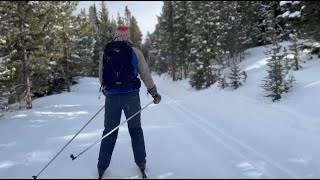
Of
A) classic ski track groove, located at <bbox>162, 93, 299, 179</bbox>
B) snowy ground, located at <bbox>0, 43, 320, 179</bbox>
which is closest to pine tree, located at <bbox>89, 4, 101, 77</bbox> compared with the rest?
snowy ground, located at <bbox>0, 43, 320, 179</bbox>

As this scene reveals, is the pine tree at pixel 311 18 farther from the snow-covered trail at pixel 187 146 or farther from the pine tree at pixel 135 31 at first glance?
the pine tree at pixel 135 31

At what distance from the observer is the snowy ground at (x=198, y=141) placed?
22.4 ft

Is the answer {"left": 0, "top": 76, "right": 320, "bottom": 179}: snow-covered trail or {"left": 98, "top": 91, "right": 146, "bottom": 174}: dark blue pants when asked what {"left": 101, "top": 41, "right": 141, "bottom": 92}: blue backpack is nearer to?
{"left": 98, "top": 91, "right": 146, "bottom": 174}: dark blue pants

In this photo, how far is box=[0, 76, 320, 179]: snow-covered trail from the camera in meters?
6.77

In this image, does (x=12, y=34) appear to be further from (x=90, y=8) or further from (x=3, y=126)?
(x=90, y=8)

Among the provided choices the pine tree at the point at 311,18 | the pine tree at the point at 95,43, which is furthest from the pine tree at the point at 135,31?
the pine tree at the point at 311,18

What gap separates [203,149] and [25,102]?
52.6ft

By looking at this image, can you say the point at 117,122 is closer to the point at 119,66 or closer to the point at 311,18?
the point at 119,66

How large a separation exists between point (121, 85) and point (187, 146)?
9.50 ft

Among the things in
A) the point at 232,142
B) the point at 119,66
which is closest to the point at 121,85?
the point at 119,66

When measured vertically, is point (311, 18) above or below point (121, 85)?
above

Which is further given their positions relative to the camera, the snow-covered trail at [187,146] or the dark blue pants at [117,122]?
the snow-covered trail at [187,146]

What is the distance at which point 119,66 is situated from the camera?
6500 millimetres

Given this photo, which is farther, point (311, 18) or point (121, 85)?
point (311, 18)
